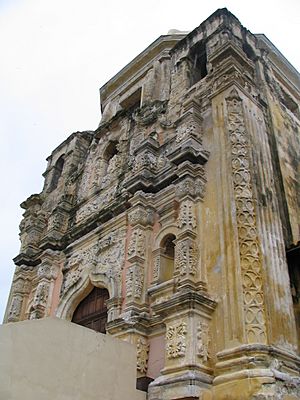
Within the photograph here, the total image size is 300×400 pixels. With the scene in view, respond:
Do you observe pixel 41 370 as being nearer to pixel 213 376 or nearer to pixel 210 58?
pixel 213 376

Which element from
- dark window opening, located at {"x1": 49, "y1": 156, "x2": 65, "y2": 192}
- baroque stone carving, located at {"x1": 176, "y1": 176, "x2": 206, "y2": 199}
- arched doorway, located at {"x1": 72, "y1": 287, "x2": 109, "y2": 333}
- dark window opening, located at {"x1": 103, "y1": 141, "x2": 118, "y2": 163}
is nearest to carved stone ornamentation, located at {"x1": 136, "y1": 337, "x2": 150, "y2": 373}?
arched doorway, located at {"x1": 72, "y1": 287, "x2": 109, "y2": 333}

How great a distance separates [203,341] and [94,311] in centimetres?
379

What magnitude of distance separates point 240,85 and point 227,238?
352cm

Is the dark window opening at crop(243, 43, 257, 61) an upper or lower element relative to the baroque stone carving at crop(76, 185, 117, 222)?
upper

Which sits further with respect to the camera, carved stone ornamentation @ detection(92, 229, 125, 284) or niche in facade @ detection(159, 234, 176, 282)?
carved stone ornamentation @ detection(92, 229, 125, 284)

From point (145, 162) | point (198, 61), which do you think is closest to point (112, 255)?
point (145, 162)

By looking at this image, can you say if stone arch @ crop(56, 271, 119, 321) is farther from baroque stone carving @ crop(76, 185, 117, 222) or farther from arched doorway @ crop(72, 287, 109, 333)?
baroque stone carving @ crop(76, 185, 117, 222)

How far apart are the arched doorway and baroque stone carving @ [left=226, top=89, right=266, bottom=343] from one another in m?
3.73

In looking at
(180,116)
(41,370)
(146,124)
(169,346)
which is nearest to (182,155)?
(180,116)

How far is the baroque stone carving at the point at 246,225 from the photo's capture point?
20.2 ft

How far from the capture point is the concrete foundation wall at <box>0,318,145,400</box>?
499cm

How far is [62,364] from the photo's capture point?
5477mm

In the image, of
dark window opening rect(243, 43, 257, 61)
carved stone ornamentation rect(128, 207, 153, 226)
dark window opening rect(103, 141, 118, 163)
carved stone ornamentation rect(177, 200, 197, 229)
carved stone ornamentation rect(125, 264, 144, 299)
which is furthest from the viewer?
dark window opening rect(103, 141, 118, 163)

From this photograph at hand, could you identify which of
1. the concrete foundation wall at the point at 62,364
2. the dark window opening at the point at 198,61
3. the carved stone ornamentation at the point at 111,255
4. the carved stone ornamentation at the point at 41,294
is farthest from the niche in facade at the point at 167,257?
the dark window opening at the point at 198,61
